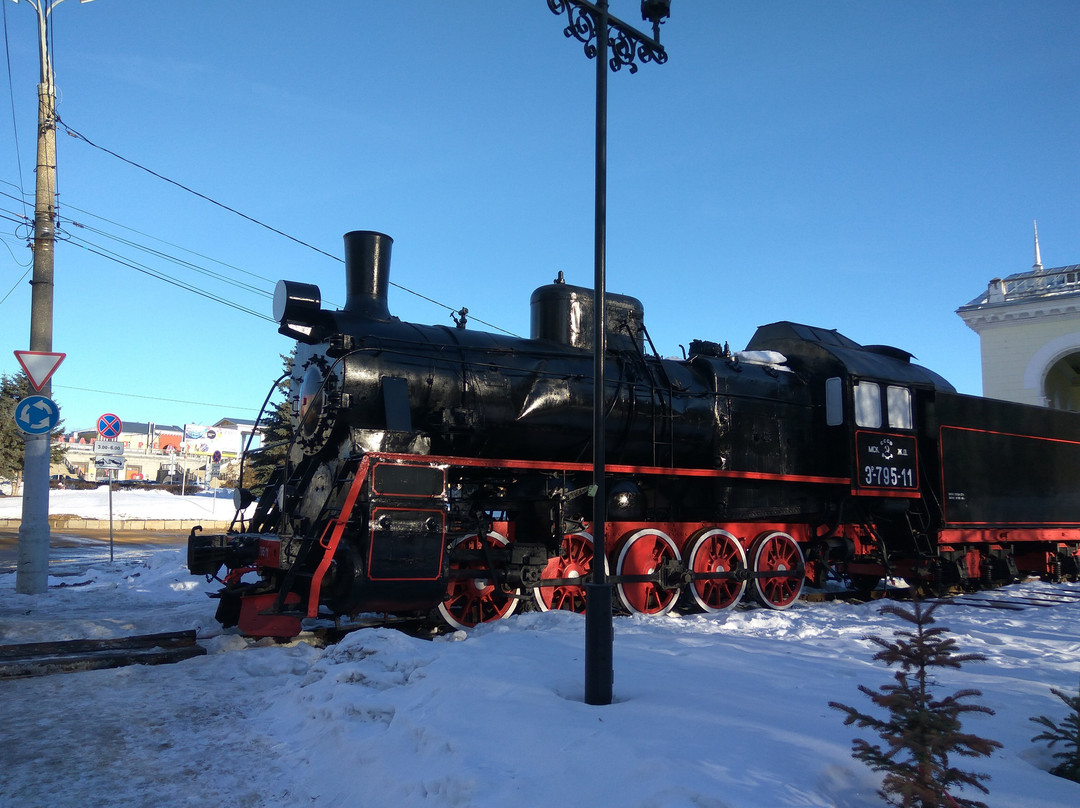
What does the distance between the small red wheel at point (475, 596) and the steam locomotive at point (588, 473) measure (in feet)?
0.09

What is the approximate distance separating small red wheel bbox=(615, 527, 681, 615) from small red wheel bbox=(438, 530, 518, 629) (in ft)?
4.69

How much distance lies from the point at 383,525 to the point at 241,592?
1.83 meters

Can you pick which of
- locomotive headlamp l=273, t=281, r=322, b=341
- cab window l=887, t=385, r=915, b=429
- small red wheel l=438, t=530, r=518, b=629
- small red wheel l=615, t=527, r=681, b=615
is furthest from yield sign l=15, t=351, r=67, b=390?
cab window l=887, t=385, r=915, b=429

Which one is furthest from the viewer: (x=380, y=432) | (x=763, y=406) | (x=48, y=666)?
(x=763, y=406)

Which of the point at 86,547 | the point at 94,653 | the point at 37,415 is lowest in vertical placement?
the point at 86,547

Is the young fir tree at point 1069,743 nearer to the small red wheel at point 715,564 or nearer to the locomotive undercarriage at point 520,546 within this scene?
the locomotive undercarriage at point 520,546

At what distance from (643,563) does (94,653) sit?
19.0 feet

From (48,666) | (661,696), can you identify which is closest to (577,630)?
(661,696)

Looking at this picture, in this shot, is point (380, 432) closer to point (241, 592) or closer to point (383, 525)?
point (383, 525)

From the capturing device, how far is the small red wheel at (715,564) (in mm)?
9516

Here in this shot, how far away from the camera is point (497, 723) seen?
4.02m

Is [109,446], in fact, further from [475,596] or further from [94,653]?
[475,596]

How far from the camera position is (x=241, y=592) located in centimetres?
731

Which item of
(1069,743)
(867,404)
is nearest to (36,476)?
(1069,743)
